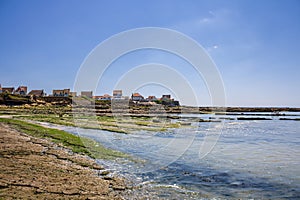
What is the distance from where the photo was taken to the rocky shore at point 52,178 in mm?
8531

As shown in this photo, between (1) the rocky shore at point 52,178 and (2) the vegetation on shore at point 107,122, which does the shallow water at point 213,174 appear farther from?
(2) the vegetation on shore at point 107,122

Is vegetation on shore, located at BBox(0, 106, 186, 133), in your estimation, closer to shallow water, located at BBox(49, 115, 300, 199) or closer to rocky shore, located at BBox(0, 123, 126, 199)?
shallow water, located at BBox(49, 115, 300, 199)

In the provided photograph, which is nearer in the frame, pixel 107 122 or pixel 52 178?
pixel 52 178

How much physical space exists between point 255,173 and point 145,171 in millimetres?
6805

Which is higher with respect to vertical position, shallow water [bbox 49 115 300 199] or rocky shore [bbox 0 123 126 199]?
rocky shore [bbox 0 123 126 199]

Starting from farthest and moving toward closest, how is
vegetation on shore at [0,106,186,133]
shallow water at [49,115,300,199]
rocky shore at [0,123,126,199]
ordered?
vegetation on shore at [0,106,186,133], shallow water at [49,115,300,199], rocky shore at [0,123,126,199]

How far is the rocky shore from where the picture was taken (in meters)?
8.53

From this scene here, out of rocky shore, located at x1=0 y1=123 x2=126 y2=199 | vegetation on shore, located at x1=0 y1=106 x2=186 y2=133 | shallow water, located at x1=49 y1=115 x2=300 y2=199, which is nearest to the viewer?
rocky shore, located at x1=0 y1=123 x2=126 y2=199

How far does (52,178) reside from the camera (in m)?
10.3

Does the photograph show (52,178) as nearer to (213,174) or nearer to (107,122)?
(213,174)

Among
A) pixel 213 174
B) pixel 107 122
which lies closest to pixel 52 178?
pixel 213 174

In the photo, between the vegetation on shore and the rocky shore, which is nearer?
the rocky shore

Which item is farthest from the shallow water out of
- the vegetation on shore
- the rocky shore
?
the vegetation on shore

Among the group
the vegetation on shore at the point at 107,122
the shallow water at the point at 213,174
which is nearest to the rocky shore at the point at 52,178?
the shallow water at the point at 213,174
